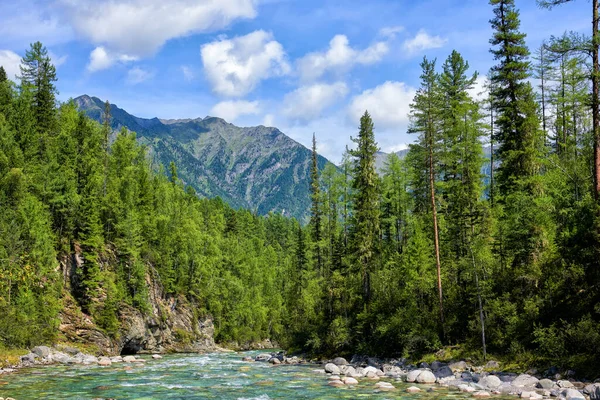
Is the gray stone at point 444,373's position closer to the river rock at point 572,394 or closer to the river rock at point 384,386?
the river rock at point 384,386

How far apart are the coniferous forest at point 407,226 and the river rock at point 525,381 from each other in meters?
2.25

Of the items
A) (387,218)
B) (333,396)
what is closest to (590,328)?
(333,396)

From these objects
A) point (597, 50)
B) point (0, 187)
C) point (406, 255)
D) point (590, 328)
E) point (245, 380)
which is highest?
point (597, 50)

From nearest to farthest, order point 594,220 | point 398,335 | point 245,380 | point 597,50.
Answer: point 597,50
point 594,220
point 245,380
point 398,335

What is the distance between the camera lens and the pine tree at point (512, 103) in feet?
126

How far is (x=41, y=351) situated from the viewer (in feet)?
125

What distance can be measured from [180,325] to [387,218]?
36.5 metres

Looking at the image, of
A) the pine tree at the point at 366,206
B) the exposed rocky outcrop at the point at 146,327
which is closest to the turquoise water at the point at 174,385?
the pine tree at the point at 366,206

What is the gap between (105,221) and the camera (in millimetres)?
61000

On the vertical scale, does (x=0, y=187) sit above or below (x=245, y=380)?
above

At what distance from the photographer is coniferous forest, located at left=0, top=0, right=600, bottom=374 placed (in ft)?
91.5

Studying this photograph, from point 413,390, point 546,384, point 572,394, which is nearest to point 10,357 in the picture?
point 413,390

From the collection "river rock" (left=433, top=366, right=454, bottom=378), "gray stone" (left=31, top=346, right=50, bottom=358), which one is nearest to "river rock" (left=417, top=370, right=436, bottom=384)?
"river rock" (left=433, top=366, right=454, bottom=378)

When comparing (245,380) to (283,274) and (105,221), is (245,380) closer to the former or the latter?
(105,221)
